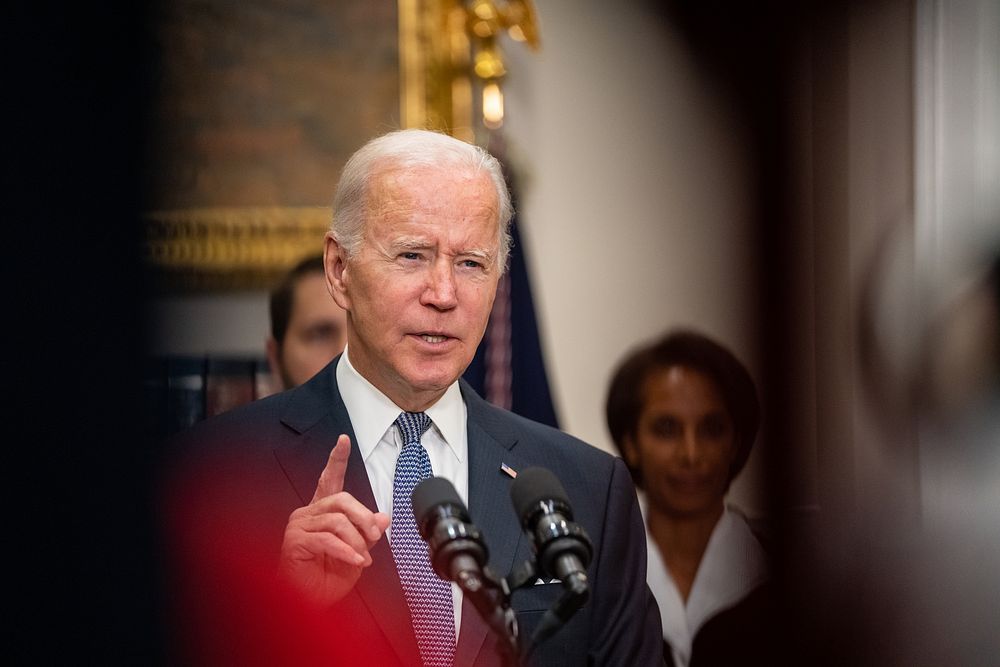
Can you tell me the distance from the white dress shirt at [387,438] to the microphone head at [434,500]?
1.75 feet

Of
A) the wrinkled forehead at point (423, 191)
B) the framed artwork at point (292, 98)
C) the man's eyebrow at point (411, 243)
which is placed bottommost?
the man's eyebrow at point (411, 243)

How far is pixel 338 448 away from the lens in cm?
148

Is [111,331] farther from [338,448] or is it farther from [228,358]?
[228,358]

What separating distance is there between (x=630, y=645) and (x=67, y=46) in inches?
55.7

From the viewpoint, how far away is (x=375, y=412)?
6.05ft

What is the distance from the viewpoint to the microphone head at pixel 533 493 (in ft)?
4.23

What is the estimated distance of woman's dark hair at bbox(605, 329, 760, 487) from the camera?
3.10 m

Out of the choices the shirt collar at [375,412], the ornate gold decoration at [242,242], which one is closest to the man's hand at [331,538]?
the shirt collar at [375,412]

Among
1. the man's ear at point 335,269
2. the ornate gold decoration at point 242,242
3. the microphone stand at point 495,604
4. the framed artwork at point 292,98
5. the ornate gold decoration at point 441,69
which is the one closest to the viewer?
the microphone stand at point 495,604

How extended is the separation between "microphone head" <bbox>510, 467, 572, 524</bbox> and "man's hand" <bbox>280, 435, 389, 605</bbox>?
0.18 metres

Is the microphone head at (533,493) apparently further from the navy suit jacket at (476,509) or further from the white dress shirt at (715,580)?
the white dress shirt at (715,580)

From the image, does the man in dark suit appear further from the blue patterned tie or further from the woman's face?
the woman's face

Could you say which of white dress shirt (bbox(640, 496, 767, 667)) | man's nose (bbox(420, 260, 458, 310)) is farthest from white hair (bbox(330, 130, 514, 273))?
white dress shirt (bbox(640, 496, 767, 667))

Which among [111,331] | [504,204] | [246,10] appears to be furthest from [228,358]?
[111,331]
